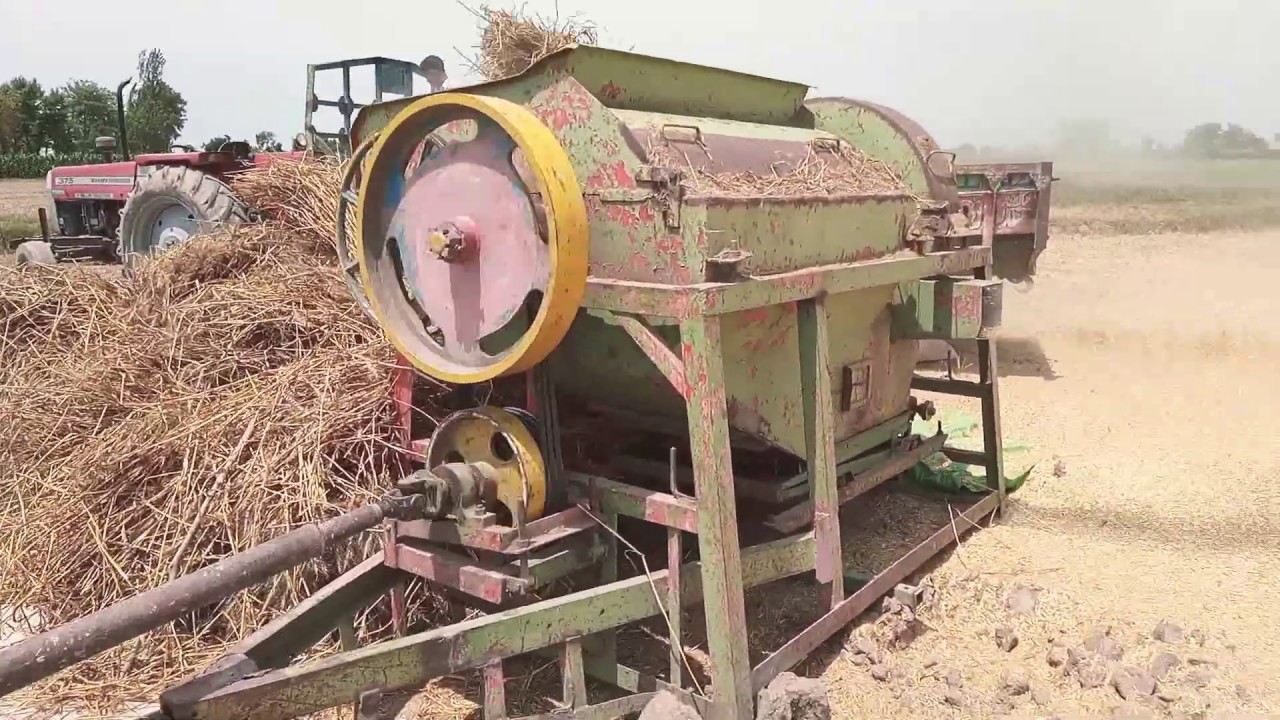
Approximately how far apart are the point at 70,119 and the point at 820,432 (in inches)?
1940

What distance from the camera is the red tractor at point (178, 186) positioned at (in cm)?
663

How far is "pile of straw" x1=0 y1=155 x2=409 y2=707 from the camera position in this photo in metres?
3.79

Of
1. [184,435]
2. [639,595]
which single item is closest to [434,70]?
[184,435]

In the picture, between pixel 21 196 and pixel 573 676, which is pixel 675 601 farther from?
pixel 21 196

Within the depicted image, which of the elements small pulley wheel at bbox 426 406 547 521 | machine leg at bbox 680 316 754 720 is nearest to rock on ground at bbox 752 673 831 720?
machine leg at bbox 680 316 754 720

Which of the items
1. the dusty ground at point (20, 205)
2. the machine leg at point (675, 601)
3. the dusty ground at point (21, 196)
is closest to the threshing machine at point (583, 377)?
the machine leg at point (675, 601)

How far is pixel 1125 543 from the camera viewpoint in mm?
4770

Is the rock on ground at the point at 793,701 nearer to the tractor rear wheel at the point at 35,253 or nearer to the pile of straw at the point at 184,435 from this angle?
the pile of straw at the point at 184,435

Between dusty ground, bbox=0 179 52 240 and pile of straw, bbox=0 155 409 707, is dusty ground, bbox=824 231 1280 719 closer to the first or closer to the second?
pile of straw, bbox=0 155 409 707

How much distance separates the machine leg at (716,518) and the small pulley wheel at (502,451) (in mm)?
543

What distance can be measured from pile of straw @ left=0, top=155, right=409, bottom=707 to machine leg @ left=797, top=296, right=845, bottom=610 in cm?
185

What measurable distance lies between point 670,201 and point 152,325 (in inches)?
134

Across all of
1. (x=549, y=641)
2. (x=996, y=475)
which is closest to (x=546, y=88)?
(x=549, y=641)

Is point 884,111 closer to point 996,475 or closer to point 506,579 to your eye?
point 996,475
